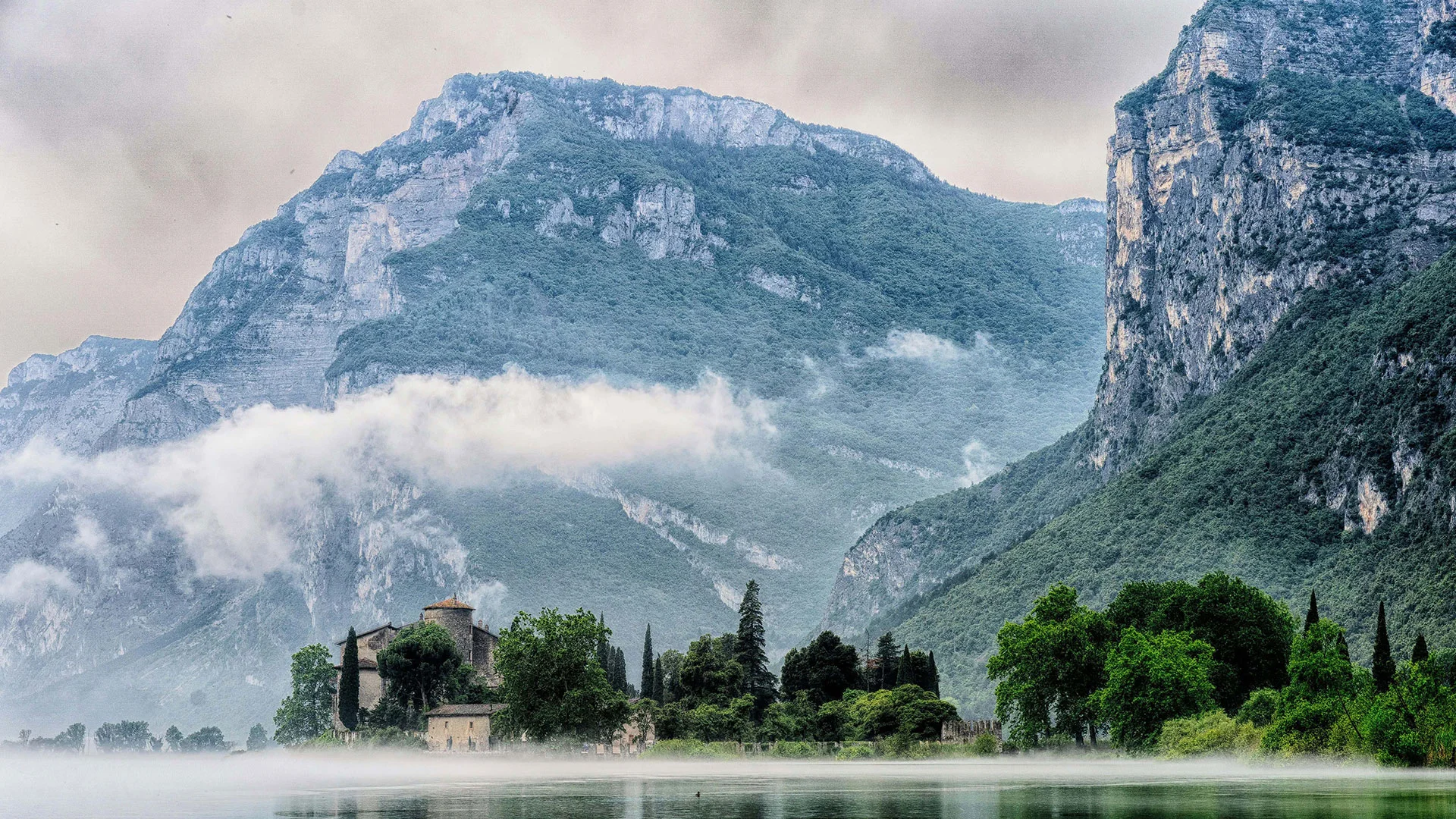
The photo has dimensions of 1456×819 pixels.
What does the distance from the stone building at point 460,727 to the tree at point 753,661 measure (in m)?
19.7

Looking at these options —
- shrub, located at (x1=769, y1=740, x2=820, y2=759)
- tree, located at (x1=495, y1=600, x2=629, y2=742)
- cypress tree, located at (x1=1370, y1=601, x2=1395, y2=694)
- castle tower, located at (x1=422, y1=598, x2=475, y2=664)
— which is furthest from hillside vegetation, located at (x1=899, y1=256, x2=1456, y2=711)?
tree, located at (x1=495, y1=600, x2=629, y2=742)

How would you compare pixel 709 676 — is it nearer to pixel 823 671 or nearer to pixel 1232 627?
pixel 823 671

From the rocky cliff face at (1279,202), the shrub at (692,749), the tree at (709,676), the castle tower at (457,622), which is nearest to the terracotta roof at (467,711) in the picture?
the shrub at (692,749)

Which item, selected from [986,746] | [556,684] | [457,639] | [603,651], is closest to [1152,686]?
[986,746]

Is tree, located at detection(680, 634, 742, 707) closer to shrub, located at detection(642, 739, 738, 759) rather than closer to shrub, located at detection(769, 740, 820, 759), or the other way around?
shrub, located at detection(642, 739, 738, 759)

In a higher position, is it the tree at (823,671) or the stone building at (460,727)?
the tree at (823,671)

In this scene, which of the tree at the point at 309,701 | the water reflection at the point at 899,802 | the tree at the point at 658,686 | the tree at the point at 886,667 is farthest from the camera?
the tree at the point at 309,701

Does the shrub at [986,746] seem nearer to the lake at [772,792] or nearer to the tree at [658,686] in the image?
the lake at [772,792]

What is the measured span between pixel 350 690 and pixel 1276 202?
11614 cm

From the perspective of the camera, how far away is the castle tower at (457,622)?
446 ft

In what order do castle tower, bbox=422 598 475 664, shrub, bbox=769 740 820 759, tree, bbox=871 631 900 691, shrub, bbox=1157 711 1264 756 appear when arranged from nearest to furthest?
shrub, bbox=1157 711 1264 756, shrub, bbox=769 740 820 759, tree, bbox=871 631 900 691, castle tower, bbox=422 598 475 664

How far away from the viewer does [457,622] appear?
449 feet

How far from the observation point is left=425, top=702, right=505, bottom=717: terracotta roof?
11675 centimetres

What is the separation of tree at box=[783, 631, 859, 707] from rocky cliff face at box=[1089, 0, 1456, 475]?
70354 millimetres
